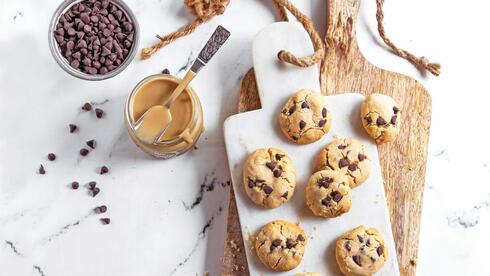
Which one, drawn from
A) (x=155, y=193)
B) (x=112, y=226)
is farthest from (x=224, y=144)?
(x=112, y=226)

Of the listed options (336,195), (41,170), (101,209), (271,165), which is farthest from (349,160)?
(41,170)

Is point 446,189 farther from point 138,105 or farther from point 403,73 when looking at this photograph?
point 138,105

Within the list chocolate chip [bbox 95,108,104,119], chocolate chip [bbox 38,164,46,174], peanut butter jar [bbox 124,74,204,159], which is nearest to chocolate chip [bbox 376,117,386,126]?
peanut butter jar [bbox 124,74,204,159]

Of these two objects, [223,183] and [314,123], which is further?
[223,183]

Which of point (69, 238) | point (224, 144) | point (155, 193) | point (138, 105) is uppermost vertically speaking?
point (138, 105)

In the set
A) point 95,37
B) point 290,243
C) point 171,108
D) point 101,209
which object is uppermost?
point 95,37

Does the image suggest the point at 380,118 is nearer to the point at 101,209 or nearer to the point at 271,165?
the point at 271,165

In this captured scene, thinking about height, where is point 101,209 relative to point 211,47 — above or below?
below

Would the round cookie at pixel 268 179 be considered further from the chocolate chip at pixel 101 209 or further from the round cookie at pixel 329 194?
the chocolate chip at pixel 101 209
